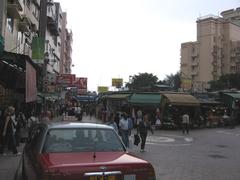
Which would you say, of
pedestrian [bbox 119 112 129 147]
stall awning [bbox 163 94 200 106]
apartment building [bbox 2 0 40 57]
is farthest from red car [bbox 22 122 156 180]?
stall awning [bbox 163 94 200 106]

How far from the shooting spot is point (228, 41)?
118 metres

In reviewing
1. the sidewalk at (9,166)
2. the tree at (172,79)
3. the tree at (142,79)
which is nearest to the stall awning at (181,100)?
the sidewalk at (9,166)

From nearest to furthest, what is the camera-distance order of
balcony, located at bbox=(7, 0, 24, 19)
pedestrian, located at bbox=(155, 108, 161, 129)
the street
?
the street → balcony, located at bbox=(7, 0, 24, 19) → pedestrian, located at bbox=(155, 108, 161, 129)

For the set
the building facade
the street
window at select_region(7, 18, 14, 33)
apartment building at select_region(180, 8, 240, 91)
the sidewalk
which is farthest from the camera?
apartment building at select_region(180, 8, 240, 91)

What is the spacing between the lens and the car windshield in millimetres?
7566

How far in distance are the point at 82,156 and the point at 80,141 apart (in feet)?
2.14

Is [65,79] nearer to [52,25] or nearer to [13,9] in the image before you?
[52,25]

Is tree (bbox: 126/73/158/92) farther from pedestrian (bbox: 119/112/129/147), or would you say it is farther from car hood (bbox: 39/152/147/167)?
car hood (bbox: 39/152/147/167)

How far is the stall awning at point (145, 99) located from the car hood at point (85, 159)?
35235 millimetres

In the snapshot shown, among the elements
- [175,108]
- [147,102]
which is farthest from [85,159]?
[175,108]

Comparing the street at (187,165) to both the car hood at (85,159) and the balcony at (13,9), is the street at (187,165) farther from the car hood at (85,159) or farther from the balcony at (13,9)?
the balcony at (13,9)

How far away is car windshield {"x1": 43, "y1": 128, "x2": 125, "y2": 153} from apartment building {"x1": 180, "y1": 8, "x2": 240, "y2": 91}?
347 feet

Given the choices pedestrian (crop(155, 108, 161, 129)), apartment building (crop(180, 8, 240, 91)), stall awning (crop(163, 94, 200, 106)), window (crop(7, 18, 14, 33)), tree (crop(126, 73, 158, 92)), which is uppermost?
apartment building (crop(180, 8, 240, 91))

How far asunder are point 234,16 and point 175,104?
10898cm
